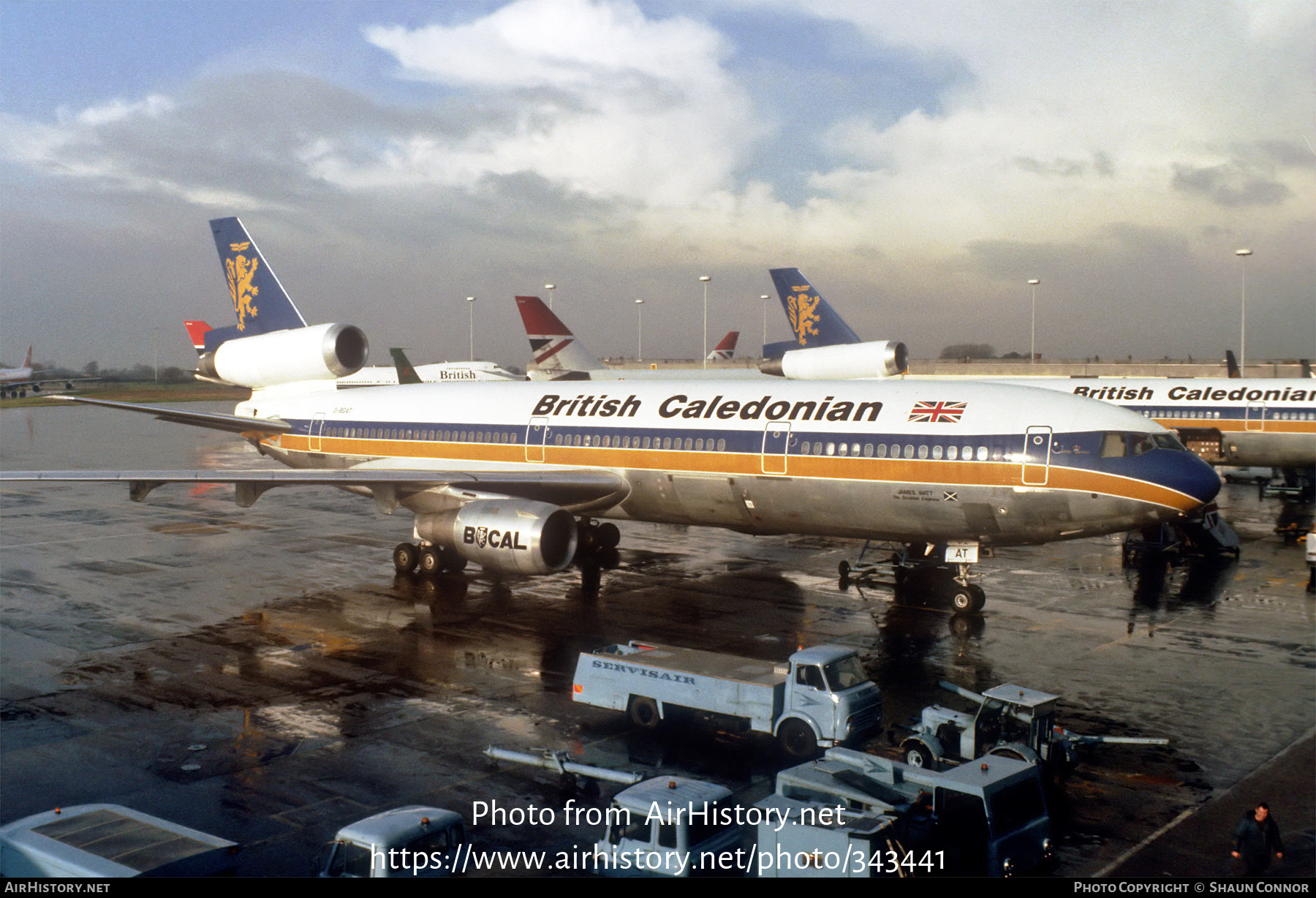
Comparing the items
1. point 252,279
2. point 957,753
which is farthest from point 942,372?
point 957,753

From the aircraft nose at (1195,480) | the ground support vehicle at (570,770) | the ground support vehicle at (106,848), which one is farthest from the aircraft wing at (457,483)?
the ground support vehicle at (106,848)

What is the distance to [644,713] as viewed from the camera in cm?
1611

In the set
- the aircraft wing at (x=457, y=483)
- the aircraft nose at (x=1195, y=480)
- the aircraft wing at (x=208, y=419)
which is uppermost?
the aircraft wing at (x=208, y=419)

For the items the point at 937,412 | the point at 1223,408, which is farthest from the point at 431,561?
the point at 1223,408

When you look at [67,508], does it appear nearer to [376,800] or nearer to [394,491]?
[394,491]

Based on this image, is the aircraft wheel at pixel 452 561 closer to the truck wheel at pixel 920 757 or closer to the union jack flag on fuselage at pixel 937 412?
the union jack flag on fuselage at pixel 937 412

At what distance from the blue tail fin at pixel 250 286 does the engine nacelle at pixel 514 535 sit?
1321 centimetres

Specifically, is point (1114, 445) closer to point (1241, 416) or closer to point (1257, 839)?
point (1257, 839)

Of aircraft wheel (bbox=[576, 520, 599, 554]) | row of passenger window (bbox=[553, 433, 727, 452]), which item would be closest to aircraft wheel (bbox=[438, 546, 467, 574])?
aircraft wheel (bbox=[576, 520, 599, 554])

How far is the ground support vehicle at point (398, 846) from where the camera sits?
10.4m

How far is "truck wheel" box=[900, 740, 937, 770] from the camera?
13734 millimetres

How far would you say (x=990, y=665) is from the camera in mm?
19422

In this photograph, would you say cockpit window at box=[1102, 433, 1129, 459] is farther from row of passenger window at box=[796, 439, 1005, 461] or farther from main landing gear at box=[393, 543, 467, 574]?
main landing gear at box=[393, 543, 467, 574]

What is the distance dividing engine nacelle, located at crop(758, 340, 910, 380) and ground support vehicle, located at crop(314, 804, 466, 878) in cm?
3433
